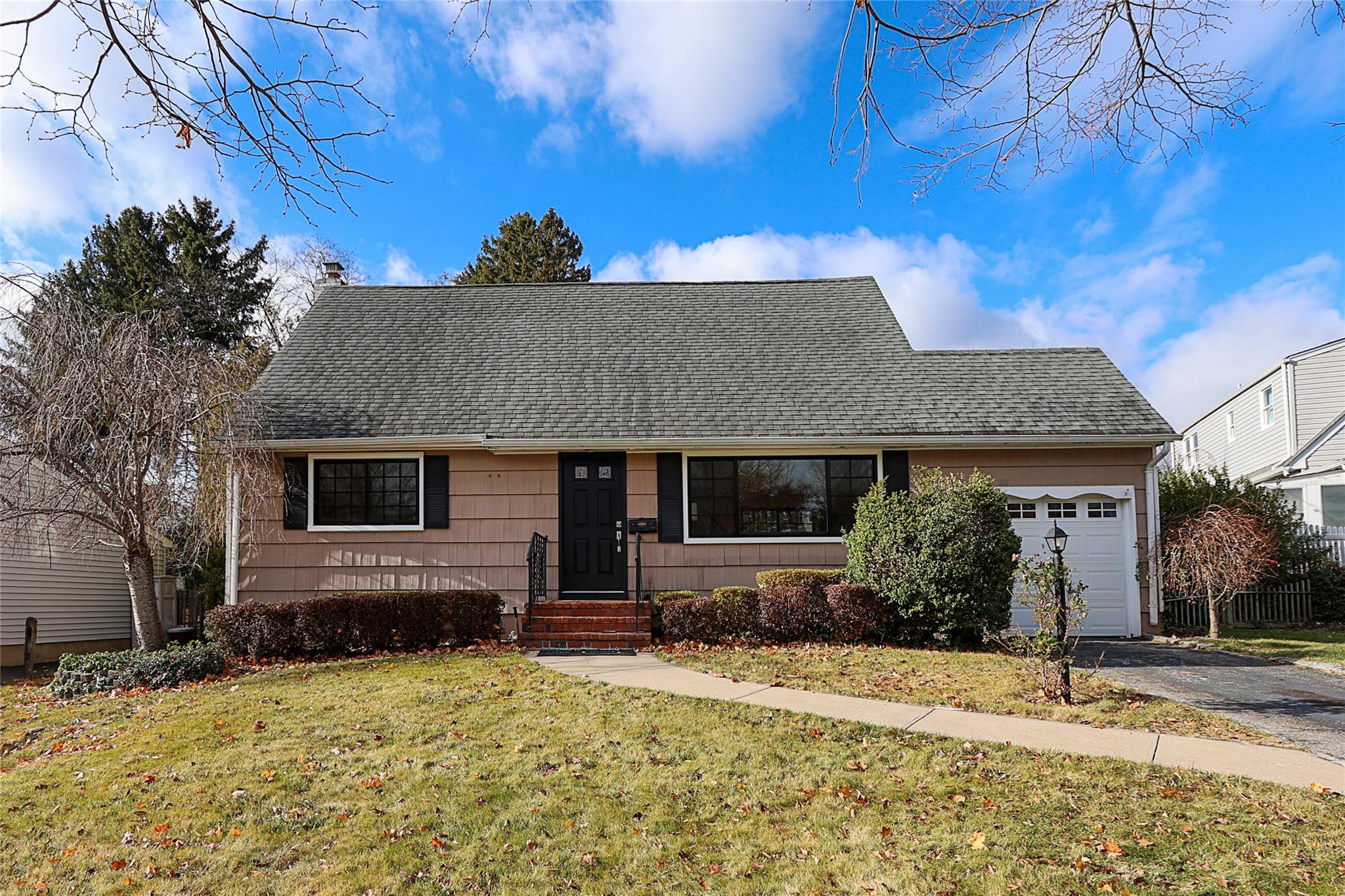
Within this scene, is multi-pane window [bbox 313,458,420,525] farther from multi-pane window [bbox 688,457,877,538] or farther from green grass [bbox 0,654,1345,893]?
green grass [bbox 0,654,1345,893]

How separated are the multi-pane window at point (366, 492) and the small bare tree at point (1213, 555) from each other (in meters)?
11.2

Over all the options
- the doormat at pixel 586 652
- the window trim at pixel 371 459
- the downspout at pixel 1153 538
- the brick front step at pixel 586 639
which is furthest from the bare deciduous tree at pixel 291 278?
the downspout at pixel 1153 538

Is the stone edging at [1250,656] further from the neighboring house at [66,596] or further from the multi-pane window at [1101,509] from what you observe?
the neighboring house at [66,596]

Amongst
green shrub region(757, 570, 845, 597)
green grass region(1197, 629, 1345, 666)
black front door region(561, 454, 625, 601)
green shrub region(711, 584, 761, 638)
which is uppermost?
black front door region(561, 454, 625, 601)

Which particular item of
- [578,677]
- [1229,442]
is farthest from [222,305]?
[1229,442]

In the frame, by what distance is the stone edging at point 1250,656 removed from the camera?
8461 mm

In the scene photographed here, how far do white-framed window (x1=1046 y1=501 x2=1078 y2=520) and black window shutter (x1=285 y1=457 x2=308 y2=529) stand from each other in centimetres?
1113

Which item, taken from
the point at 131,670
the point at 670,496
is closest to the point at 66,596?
the point at 131,670

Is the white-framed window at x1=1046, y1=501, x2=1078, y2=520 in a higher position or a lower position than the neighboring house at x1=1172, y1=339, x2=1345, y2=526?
lower

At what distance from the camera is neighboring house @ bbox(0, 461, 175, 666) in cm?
1243

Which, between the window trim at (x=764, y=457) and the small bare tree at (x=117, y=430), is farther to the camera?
the window trim at (x=764, y=457)

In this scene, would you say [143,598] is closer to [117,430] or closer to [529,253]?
[117,430]

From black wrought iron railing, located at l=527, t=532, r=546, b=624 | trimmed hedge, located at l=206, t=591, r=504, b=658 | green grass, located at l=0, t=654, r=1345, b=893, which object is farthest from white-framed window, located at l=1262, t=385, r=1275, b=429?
trimmed hedge, located at l=206, t=591, r=504, b=658

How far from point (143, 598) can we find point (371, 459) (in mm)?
3421
